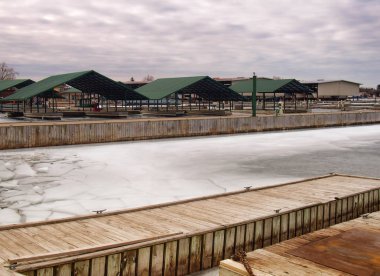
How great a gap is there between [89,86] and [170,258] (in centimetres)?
4223

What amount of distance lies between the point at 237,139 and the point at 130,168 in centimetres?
1372

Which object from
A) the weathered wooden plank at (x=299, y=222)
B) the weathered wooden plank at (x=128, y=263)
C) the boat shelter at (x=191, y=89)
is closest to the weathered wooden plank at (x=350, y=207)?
the weathered wooden plank at (x=299, y=222)

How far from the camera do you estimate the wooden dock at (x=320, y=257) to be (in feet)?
19.9

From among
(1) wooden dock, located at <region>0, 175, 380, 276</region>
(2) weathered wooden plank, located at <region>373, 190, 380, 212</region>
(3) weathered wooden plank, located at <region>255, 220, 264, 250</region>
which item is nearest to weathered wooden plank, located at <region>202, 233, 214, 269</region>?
(1) wooden dock, located at <region>0, 175, 380, 276</region>

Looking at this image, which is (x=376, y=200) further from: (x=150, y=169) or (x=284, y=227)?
(x=150, y=169)

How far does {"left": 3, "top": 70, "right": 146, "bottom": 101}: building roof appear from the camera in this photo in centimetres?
4169

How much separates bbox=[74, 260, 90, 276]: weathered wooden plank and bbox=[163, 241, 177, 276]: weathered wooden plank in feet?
4.98

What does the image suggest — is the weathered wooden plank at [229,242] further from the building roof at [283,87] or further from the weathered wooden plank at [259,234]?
the building roof at [283,87]

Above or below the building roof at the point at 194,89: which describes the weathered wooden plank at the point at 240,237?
below

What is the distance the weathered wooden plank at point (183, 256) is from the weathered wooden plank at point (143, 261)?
662 mm

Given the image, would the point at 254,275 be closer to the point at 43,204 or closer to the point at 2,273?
the point at 2,273

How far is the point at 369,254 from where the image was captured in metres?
6.84

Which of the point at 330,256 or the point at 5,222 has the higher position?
the point at 330,256

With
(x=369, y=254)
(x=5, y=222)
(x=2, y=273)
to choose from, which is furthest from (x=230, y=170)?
(x=2, y=273)
